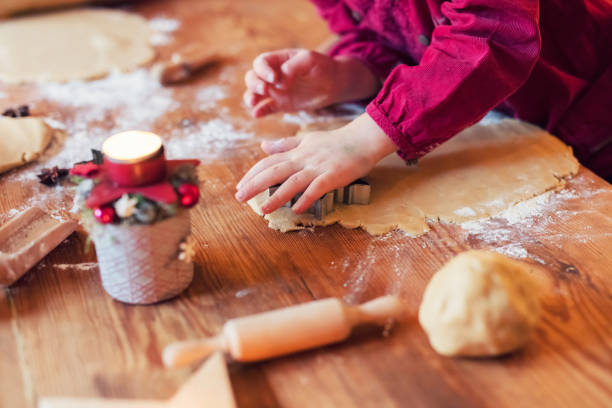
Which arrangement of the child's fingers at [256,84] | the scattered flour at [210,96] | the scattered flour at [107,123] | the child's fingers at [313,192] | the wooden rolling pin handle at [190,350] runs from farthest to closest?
the scattered flour at [210,96]
the child's fingers at [256,84]
the scattered flour at [107,123]
the child's fingers at [313,192]
the wooden rolling pin handle at [190,350]

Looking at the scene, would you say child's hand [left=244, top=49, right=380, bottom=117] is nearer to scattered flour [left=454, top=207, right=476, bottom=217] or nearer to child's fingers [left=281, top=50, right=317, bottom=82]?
child's fingers [left=281, top=50, right=317, bottom=82]

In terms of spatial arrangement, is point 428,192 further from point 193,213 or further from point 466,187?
point 193,213

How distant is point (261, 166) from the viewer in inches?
32.0

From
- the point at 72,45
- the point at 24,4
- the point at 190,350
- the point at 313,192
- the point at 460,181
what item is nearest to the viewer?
the point at 190,350

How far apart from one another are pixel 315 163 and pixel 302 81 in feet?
1.13

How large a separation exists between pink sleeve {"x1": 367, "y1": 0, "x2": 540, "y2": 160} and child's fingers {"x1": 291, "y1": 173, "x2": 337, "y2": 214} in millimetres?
140

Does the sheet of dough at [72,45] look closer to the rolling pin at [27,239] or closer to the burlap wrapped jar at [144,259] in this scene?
the rolling pin at [27,239]

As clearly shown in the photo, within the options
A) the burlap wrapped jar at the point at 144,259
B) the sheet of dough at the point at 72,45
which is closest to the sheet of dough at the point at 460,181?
the burlap wrapped jar at the point at 144,259

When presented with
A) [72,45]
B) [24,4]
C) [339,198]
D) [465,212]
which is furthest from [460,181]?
[24,4]

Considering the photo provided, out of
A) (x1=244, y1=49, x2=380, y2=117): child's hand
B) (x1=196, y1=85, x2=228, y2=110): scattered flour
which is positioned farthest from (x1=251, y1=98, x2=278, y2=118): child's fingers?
(x1=196, y1=85, x2=228, y2=110): scattered flour

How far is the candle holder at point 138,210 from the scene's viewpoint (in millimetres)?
572

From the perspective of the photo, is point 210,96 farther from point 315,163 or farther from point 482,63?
point 482,63

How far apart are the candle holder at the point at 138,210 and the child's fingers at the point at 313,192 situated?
199mm

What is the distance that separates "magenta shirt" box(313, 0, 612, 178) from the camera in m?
0.83
